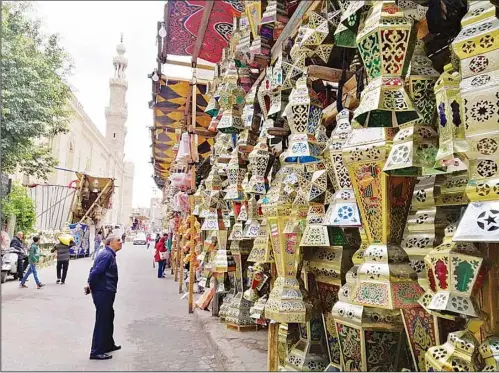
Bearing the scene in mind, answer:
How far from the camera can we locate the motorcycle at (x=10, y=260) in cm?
983

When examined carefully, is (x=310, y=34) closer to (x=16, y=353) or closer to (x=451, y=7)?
(x=451, y=7)

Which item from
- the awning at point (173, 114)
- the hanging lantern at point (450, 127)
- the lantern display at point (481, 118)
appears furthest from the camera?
the awning at point (173, 114)

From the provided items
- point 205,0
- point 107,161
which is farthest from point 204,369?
point 107,161

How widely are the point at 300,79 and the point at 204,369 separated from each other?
2.85m

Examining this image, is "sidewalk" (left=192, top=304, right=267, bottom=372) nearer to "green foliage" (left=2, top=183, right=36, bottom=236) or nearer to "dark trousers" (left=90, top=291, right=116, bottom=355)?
"dark trousers" (left=90, top=291, right=116, bottom=355)

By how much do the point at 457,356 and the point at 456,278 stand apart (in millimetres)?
249

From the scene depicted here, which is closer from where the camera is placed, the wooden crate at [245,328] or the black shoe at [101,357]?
the black shoe at [101,357]

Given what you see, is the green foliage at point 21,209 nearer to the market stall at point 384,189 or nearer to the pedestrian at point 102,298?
the pedestrian at point 102,298

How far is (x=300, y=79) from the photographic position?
2.52m

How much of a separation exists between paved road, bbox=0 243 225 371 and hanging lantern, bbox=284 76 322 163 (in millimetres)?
2410


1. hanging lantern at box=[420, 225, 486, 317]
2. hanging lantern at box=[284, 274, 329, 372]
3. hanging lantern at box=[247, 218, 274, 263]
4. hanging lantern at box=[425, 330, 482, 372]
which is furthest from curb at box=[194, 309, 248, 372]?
hanging lantern at box=[420, 225, 486, 317]

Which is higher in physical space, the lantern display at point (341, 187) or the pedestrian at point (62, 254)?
the lantern display at point (341, 187)

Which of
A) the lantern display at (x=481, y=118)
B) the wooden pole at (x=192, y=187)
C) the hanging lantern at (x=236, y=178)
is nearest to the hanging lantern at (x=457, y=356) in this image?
the lantern display at (x=481, y=118)

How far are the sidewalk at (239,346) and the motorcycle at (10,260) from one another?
21.5ft
